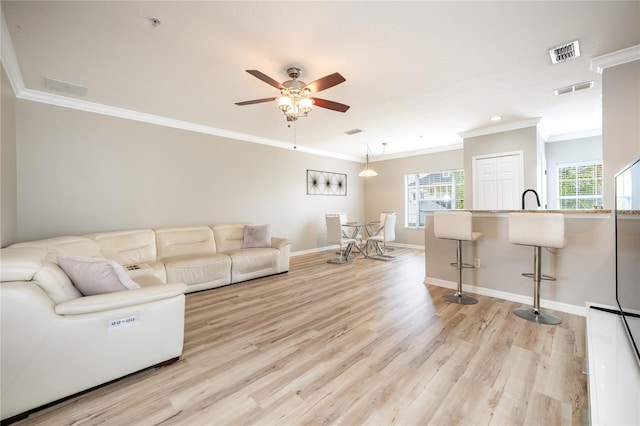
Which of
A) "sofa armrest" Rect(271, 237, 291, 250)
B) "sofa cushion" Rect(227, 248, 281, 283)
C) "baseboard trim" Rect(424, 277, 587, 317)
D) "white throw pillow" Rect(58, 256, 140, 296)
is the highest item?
"white throw pillow" Rect(58, 256, 140, 296)

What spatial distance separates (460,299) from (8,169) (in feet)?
17.1

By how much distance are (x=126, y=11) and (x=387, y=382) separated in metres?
3.28

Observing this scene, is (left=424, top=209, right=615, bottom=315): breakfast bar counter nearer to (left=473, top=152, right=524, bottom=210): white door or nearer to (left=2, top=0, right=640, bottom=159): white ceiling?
(left=2, top=0, right=640, bottom=159): white ceiling

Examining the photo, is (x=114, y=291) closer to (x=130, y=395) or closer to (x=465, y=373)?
(x=130, y=395)

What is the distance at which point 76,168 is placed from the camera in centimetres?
352

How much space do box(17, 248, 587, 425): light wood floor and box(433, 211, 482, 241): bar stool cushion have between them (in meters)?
0.81

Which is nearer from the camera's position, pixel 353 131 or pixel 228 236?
pixel 228 236

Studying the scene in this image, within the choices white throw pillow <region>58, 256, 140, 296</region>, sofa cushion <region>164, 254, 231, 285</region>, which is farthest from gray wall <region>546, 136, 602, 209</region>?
white throw pillow <region>58, 256, 140, 296</region>

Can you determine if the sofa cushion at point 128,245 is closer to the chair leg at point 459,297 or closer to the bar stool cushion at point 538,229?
the chair leg at point 459,297

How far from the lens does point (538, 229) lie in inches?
101

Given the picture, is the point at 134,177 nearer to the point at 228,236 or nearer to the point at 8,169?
the point at 8,169

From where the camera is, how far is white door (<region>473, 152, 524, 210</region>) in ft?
15.8

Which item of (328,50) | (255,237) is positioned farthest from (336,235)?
(328,50)

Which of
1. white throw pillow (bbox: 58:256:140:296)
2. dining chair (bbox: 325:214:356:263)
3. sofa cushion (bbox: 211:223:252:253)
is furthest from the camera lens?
dining chair (bbox: 325:214:356:263)
